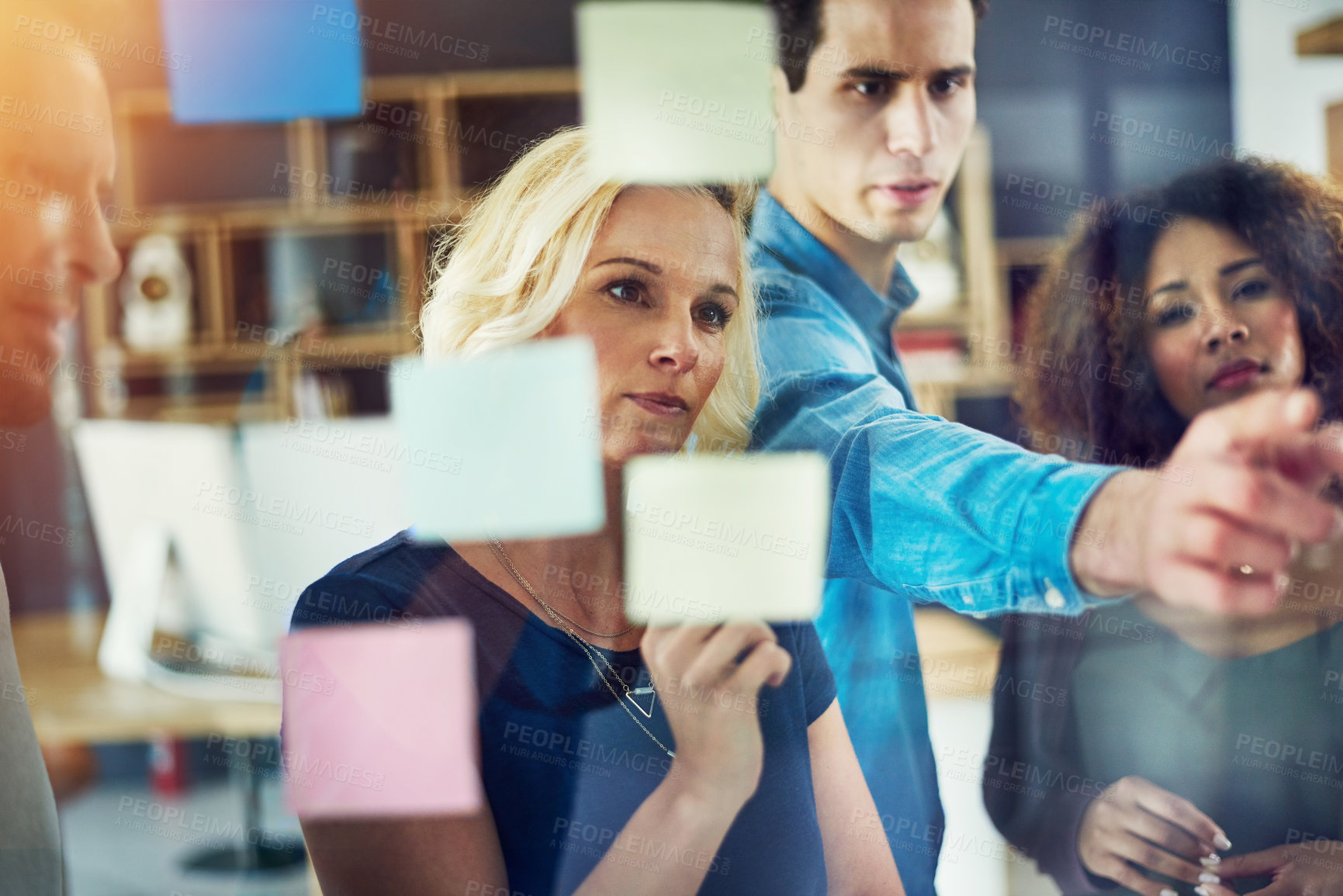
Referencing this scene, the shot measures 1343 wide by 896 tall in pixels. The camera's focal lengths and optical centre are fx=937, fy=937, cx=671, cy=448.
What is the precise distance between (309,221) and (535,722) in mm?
442

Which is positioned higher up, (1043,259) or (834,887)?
(1043,259)

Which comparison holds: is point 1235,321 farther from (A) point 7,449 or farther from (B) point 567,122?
(A) point 7,449

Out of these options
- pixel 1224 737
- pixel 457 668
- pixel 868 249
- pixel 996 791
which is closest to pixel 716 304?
pixel 868 249

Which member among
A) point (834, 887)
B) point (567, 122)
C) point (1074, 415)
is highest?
point (567, 122)

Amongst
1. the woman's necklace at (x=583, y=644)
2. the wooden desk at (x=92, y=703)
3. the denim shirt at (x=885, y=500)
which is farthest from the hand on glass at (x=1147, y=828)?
the wooden desk at (x=92, y=703)

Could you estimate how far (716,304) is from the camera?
751 mm

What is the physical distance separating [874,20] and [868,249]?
7.4 inches

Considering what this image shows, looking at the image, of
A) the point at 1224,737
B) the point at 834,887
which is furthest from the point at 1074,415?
the point at 834,887

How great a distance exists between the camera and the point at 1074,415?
2.69ft

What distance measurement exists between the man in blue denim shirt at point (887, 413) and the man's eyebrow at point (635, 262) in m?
0.09

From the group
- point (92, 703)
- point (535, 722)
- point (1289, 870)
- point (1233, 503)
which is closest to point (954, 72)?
point (1233, 503)

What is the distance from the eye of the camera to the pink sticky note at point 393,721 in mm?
731

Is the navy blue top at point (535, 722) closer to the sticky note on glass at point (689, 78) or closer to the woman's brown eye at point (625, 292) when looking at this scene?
the woman's brown eye at point (625, 292)

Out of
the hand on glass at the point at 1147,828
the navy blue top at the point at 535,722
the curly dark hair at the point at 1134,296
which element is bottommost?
the hand on glass at the point at 1147,828
